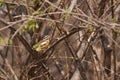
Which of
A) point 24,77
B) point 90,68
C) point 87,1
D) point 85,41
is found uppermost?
point 87,1

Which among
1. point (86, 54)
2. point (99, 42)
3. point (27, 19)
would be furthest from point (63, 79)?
point (27, 19)

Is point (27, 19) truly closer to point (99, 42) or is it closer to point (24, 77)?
point (24, 77)

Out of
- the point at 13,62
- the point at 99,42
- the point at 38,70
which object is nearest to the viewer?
the point at 38,70

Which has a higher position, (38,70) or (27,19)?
(27,19)

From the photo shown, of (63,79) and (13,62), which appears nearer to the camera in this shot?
(63,79)

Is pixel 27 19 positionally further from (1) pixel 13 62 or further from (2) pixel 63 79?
(1) pixel 13 62

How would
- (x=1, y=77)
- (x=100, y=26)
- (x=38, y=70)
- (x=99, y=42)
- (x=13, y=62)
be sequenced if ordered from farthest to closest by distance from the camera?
(x=13, y=62) < (x=99, y=42) < (x=38, y=70) < (x=1, y=77) < (x=100, y=26)

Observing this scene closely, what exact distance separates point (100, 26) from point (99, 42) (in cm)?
243

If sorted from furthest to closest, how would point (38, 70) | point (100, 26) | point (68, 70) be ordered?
point (68, 70) < point (38, 70) < point (100, 26)

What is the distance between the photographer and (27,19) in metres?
2.45

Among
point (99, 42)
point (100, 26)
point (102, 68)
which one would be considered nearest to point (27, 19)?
point (100, 26)

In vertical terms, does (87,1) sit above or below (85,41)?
above

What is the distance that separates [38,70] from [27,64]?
0.16 meters

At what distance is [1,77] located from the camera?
3742mm
